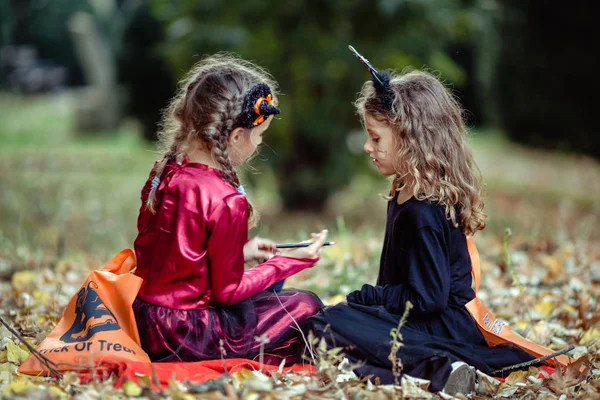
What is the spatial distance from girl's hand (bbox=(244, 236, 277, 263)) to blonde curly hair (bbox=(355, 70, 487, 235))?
0.57 metres

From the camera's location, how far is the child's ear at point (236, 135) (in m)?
2.56

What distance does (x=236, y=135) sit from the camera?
102 inches

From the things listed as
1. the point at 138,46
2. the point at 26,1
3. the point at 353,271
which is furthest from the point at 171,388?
the point at 26,1

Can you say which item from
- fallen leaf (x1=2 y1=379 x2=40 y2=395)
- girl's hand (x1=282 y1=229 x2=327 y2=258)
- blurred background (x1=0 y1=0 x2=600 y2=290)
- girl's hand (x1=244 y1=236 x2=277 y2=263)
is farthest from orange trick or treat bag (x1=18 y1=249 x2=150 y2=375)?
blurred background (x1=0 y1=0 x2=600 y2=290)

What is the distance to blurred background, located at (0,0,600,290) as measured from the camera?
5.89 meters

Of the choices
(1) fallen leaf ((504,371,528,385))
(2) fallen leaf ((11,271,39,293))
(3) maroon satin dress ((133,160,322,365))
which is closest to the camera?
(3) maroon satin dress ((133,160,322,365))

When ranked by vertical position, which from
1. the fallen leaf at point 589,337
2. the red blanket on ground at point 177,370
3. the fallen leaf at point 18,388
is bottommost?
the fallen leaf at point 589,337

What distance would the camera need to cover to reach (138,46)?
12672mm

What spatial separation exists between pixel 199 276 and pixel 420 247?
31.5 inches

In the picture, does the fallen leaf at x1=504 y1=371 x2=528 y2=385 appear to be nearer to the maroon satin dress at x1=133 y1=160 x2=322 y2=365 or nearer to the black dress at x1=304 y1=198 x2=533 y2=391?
the black dress at x1=304 y1=198 x2=533 y2=391

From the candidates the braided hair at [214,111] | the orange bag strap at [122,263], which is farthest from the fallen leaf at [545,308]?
the orange bag strap at [122,263]

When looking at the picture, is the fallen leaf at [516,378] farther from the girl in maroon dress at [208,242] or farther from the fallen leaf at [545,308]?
the fallen leaf at [545,308]

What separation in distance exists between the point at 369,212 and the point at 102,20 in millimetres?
13913

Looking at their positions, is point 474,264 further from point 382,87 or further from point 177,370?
point 177,370
